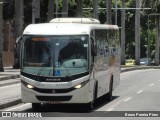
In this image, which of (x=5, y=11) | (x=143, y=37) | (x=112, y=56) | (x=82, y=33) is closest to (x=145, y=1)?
(x=5, y=11)

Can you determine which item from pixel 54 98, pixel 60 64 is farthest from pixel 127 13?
pixel 54 98

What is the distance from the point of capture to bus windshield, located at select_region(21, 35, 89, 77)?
678 inches

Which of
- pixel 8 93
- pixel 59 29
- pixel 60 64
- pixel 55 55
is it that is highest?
pixel 59 29

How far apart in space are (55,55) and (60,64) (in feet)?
1.22

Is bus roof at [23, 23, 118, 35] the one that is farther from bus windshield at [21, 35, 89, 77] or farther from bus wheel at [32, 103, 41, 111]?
bus wheel at [32, 103, 41, 111]

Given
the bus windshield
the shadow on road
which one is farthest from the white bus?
the shadow on road

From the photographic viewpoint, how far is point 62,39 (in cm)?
1772

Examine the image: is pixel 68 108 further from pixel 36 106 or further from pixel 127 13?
pixel 127 13

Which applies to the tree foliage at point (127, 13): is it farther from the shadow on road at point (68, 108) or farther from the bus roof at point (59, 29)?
the bus roof at point (59, 29)

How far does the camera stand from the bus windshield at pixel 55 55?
678 inches

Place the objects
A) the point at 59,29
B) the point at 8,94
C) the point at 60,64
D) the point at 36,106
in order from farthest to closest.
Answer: the point at 8,94
the point at 36,106
the point at 59,29
the point at 60,64

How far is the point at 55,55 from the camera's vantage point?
17.5 m

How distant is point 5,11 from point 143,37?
57.7m

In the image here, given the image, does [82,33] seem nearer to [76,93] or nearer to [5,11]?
[76,93]
